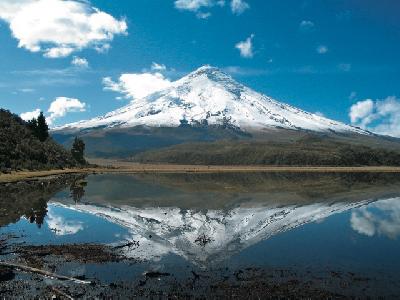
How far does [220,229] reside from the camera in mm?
47594

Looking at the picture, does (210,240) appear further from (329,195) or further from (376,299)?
(329,195)

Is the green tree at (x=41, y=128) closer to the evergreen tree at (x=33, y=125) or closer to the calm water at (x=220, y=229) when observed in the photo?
the evergreen tree at (x=33, y=125)

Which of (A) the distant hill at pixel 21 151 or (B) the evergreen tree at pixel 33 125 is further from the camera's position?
(B) the evergreen tree at pixel 33 125

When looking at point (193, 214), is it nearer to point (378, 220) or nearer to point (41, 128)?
point (378, 220)

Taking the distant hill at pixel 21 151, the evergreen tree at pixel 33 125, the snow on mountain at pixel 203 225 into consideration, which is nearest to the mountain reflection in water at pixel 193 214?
the snow on mountain at pixel 203 225

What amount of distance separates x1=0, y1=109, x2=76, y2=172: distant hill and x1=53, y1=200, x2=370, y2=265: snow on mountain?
4696 cm

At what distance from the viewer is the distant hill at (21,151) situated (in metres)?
106

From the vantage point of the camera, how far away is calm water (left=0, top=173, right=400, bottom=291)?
108ft

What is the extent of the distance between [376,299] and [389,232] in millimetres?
23950

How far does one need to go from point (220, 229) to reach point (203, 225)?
3039mm

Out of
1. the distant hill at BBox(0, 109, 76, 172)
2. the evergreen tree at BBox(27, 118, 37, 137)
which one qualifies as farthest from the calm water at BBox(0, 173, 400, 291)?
the evergreen tree at BBox(27, 118, 37, 137)

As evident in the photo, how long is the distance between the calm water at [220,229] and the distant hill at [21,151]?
30815 mm

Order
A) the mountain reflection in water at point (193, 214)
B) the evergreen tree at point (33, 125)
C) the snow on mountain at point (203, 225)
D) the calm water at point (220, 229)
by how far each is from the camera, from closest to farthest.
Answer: the calm water at point (220, 229)
the snow on mountain at point (203, 225)
the mountain reflection in water at point (193, 214)
the evergreen tree at point (33, 125)

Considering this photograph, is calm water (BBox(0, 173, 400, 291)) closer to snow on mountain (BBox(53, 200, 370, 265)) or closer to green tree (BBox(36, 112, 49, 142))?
snow on mountain (BBox(53, 200, 370, 265))
